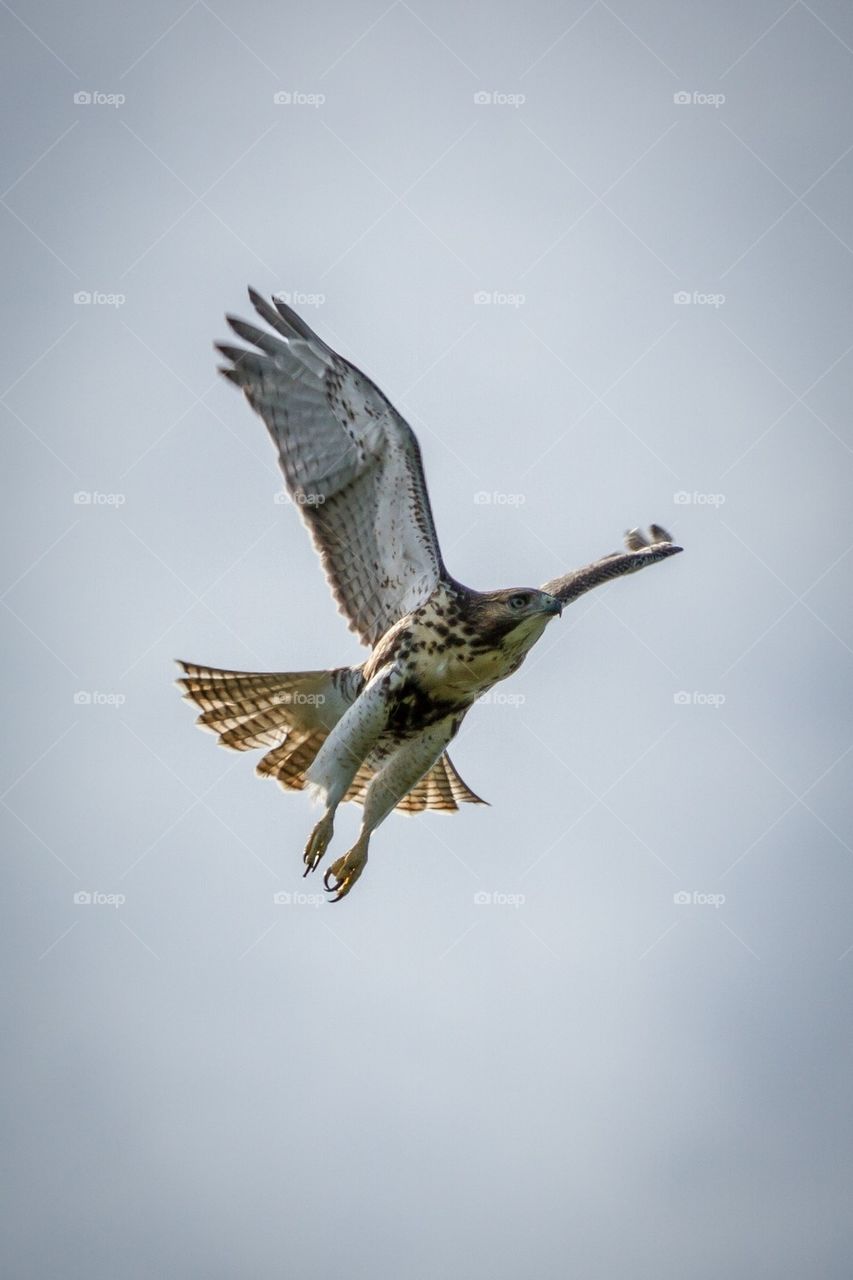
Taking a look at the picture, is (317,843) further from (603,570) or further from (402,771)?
(603,570)

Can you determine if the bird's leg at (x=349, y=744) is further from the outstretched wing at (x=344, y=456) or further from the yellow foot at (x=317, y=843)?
the outstretched wing at (x=344, y=456)

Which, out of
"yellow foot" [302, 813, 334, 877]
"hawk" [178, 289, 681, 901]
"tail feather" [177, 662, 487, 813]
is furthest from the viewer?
"tail feather" [177, 662, 487, 813]

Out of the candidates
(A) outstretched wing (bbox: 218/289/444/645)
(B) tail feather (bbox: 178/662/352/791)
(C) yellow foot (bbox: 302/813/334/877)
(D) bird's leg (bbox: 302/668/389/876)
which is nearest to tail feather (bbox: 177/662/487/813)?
(B) tail feather (bbox: 178/662/352/791)

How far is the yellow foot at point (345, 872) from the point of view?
1188cm

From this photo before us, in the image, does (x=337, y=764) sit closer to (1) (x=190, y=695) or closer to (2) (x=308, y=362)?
(1) (x=190, y=695)

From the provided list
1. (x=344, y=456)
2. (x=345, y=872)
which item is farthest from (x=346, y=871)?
(x=344, y=456)

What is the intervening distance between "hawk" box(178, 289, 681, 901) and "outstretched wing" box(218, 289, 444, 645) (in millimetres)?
10

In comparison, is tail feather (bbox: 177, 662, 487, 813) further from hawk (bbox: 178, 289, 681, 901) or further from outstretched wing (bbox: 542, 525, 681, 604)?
outstretched wing (bbox: 542, 525, 681, 604)

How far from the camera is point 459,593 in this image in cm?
1221

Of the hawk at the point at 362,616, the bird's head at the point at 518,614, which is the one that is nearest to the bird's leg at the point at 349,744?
the hawk at the point at 362,616

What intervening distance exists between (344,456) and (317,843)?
2888 millimetres

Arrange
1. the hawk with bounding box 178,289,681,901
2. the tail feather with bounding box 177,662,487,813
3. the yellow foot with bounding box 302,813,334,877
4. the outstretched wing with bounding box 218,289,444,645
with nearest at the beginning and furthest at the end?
1. the yellow foot with bounding box 302,813,334,877
2. the hawk with bounding box 178,289,681,901
3. the outstretched wing with bounding box 218,289,444,645
4. the tail feather with bounding box 177,662,487,813

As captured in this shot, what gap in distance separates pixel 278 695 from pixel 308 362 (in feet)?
8.27

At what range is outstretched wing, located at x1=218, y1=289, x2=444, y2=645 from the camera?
493 inches
